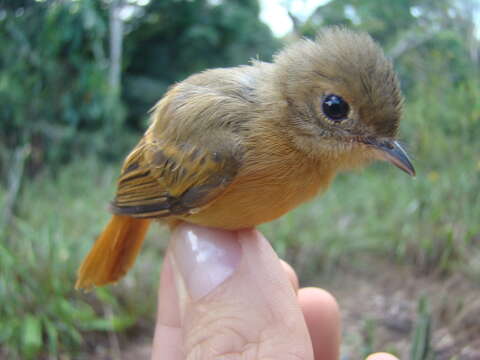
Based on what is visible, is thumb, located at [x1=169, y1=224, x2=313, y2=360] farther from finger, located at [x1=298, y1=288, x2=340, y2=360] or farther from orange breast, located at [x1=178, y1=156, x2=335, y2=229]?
finger, located at [x1=298, y1=288, x2=340, y2=360]

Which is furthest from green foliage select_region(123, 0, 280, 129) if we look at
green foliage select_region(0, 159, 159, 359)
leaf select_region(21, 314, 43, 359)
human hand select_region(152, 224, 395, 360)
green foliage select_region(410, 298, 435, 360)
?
green foliage select_region(410, 298, 435, 360)

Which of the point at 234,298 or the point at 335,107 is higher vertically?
the point at 335,107

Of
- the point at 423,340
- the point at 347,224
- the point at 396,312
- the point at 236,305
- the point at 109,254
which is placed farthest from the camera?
the point at 347,224

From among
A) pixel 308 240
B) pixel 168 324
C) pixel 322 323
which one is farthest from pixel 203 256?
pixel 308 240

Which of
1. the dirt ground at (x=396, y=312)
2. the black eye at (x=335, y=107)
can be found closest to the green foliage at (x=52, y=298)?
the dirt ground at (x=396, y=312)

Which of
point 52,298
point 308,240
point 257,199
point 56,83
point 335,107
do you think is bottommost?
point 52,298

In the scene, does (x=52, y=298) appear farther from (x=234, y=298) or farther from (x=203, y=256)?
(x=234, y=298)
